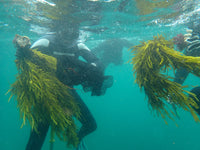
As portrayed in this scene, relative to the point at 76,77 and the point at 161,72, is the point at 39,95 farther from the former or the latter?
the point at 161,72

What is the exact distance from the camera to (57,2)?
8.80m

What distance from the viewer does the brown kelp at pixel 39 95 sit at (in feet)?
9.66

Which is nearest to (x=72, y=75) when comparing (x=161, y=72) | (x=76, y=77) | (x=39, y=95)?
(x=76, y=77)

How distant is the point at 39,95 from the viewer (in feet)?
9.61

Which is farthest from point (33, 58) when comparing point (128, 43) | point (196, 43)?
point (128, 43)

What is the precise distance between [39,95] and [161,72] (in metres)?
2.74

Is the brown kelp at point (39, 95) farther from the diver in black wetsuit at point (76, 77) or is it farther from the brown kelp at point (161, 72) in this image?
the brown kelp at point (161, 72)

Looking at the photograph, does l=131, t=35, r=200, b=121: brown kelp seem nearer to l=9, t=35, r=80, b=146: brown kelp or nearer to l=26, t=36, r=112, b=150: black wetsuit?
l=26, t=36, r=112, b=150: black wetsuit

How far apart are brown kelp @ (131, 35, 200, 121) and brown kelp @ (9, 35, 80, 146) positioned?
6.58 feet

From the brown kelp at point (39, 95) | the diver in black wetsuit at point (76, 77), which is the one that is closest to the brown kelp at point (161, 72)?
the diver in black wetsuit at point (76, 77)

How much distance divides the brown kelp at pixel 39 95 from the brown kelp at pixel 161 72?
2.01m

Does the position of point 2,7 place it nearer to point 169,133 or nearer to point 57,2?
point 57,2

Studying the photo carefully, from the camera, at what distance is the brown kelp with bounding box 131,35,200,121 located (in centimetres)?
232

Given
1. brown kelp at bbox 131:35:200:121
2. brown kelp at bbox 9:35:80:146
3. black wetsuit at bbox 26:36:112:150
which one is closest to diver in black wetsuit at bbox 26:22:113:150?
black wetsuit at bbox 26:36:112:150
